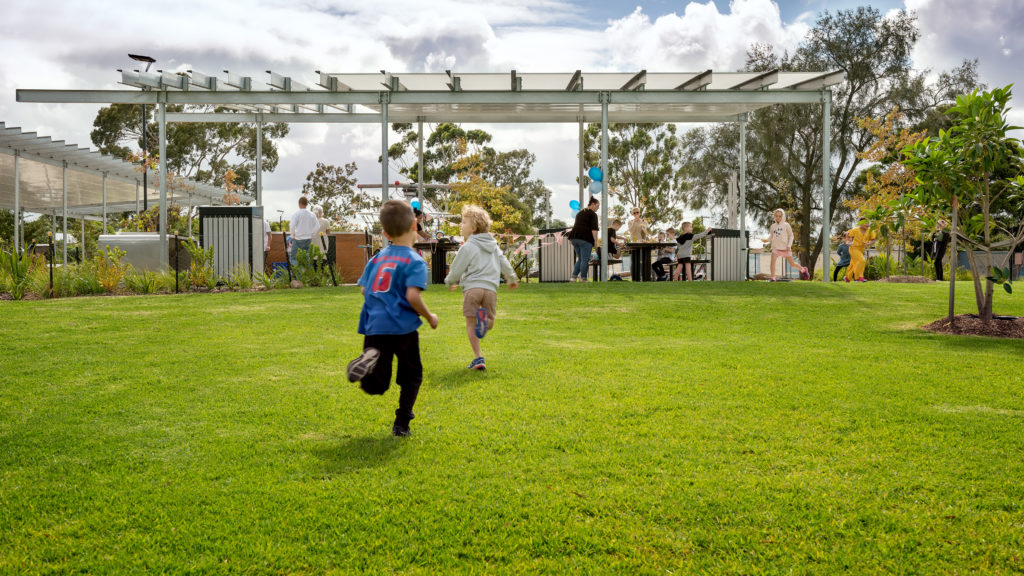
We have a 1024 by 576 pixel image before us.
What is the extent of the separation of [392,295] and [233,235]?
38.6 ft

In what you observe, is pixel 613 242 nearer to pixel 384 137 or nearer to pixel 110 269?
pixel 384 137

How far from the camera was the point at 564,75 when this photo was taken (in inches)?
611

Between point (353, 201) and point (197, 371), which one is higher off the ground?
point (353, 201)

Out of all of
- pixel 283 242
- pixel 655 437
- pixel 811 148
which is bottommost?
pixel 655 437

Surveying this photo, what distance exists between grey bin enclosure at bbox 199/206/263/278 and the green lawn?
738 cm

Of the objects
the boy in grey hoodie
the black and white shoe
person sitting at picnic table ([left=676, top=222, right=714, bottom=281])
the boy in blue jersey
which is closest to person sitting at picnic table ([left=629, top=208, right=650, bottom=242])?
person sitting at picnic table ([left=676, top=222, right=714, bottom=281])

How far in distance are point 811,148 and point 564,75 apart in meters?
20.3

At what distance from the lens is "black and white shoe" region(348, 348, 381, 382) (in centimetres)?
378

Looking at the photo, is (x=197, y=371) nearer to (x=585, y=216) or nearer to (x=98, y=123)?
(x=585, y=216)

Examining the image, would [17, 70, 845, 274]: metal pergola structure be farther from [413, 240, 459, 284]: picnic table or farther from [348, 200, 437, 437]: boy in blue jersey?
[348, 200, 437, 437]: boy in blue jersey

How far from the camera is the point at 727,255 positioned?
55.2 ft

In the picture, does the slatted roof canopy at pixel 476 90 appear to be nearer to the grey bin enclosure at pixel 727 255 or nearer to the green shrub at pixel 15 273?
the grey bin enclosure at pixel 727 255

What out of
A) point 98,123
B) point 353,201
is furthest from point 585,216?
point 98,123

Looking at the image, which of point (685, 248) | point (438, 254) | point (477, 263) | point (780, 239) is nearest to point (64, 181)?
point (438, 254)
